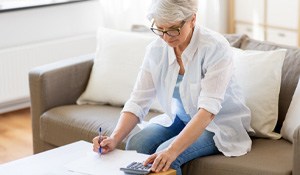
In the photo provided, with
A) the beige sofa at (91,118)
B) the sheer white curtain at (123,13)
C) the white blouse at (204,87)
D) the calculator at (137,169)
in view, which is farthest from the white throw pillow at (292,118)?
the sheer white curtain at (123,13)

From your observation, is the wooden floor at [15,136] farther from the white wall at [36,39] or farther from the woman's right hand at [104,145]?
the woman's right hand at [104,145]

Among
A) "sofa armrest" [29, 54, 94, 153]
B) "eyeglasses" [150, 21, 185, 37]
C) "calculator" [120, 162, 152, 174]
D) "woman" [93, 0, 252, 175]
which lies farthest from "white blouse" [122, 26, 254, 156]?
"sofa armrest" [29, 54, 94, 153]

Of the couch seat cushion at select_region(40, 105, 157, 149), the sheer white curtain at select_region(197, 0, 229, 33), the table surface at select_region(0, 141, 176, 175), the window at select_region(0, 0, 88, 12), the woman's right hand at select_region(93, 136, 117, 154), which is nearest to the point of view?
the table surface at select_region(0, 141, 176, 175)

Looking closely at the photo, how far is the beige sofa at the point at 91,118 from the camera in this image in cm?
240

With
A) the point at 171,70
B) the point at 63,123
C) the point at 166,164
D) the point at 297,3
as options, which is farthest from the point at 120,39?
the point at 297,3

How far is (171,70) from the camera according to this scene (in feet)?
8.36

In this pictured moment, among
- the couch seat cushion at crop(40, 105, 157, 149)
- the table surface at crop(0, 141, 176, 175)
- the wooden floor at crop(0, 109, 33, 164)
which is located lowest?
the wooden floor at crop(0, 109, 33, 164)

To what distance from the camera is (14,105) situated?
4.54 m

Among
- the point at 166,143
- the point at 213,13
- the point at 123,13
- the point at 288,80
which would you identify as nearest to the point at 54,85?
the point at 166,143

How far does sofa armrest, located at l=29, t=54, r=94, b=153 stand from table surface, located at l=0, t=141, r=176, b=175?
76 cm

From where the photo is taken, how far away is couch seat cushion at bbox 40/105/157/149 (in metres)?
2.94

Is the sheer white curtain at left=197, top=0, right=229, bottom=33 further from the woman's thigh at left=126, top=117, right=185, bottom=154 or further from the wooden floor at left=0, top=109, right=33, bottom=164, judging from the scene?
the woman's thigh at left=126, top=117, right=185, bottom=154

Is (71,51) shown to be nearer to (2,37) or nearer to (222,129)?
(2,37)

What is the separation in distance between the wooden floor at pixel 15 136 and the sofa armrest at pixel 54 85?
1.61 feet
